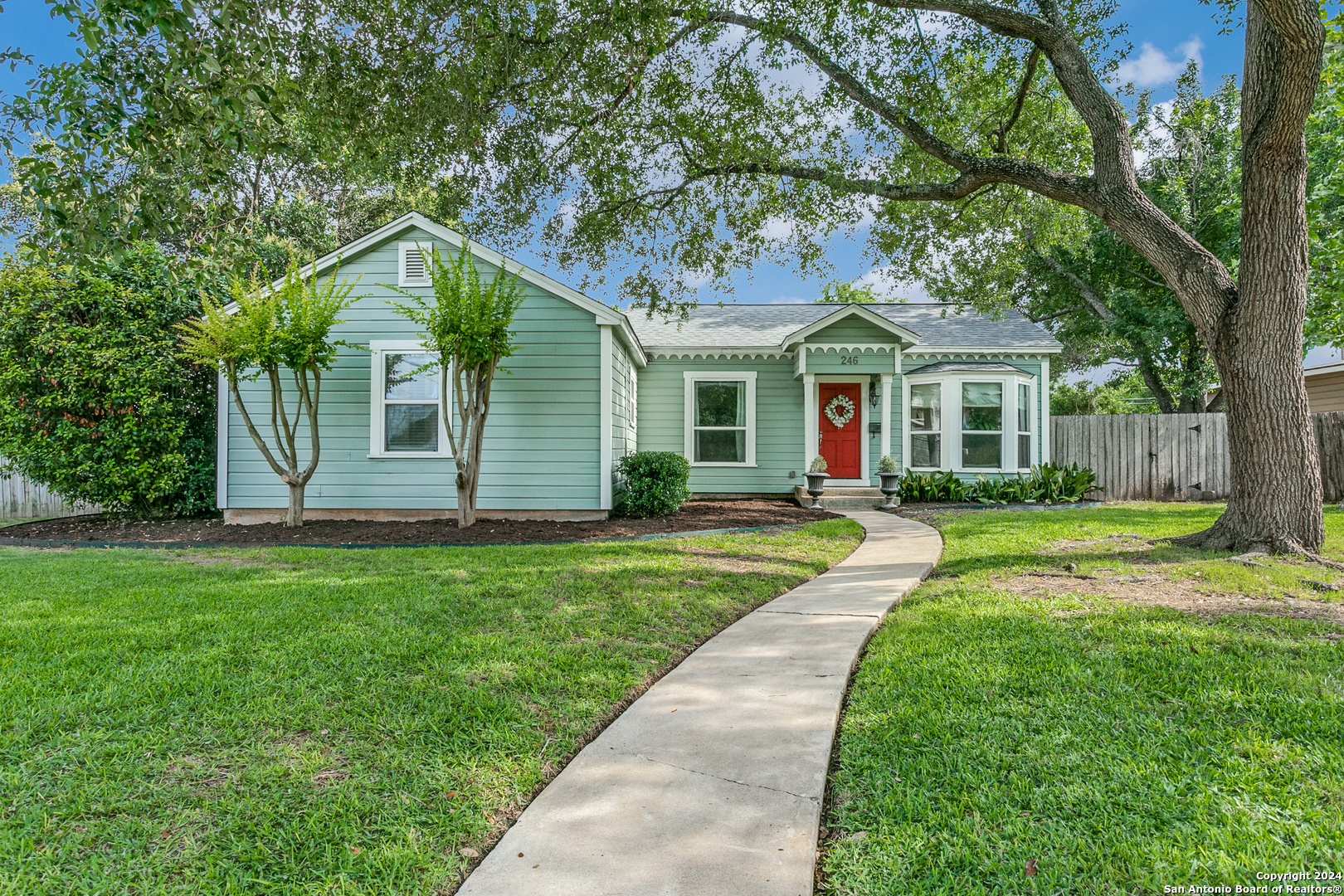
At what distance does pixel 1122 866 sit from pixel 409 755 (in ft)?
7.54

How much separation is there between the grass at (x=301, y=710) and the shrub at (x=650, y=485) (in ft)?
12.9

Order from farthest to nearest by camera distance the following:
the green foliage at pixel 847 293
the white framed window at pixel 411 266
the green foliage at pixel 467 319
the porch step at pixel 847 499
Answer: the green foliage at pixel 847 293
the porch step at pixel 847 499
the white framed window at pixel 411 266
the green foliage at pixel 467 319

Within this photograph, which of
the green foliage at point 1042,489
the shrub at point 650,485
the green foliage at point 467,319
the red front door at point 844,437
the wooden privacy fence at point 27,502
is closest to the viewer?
the green foliage at point 467,319

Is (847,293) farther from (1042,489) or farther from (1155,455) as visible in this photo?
(1042,489)

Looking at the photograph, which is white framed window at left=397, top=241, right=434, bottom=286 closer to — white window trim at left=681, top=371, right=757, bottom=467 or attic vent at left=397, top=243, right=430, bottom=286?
attic vent at left=397, top=243, right=430, bottom=286

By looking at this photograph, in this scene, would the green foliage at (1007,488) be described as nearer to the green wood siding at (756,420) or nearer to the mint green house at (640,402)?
the mint green house at (640,402)

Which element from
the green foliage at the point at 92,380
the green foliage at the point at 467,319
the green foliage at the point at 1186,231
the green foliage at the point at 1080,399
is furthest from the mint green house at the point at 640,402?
the green foliage at the point at 1080,399

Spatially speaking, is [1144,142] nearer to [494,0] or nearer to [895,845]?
[494,0]

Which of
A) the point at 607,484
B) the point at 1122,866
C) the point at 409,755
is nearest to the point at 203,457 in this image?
the point at 607,484

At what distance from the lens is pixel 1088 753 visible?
2.33 meters

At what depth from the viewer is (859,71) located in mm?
8195

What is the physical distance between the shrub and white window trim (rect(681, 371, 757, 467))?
335 centimetres

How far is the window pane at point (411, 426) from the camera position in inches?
366

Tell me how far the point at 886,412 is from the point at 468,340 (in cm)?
843
